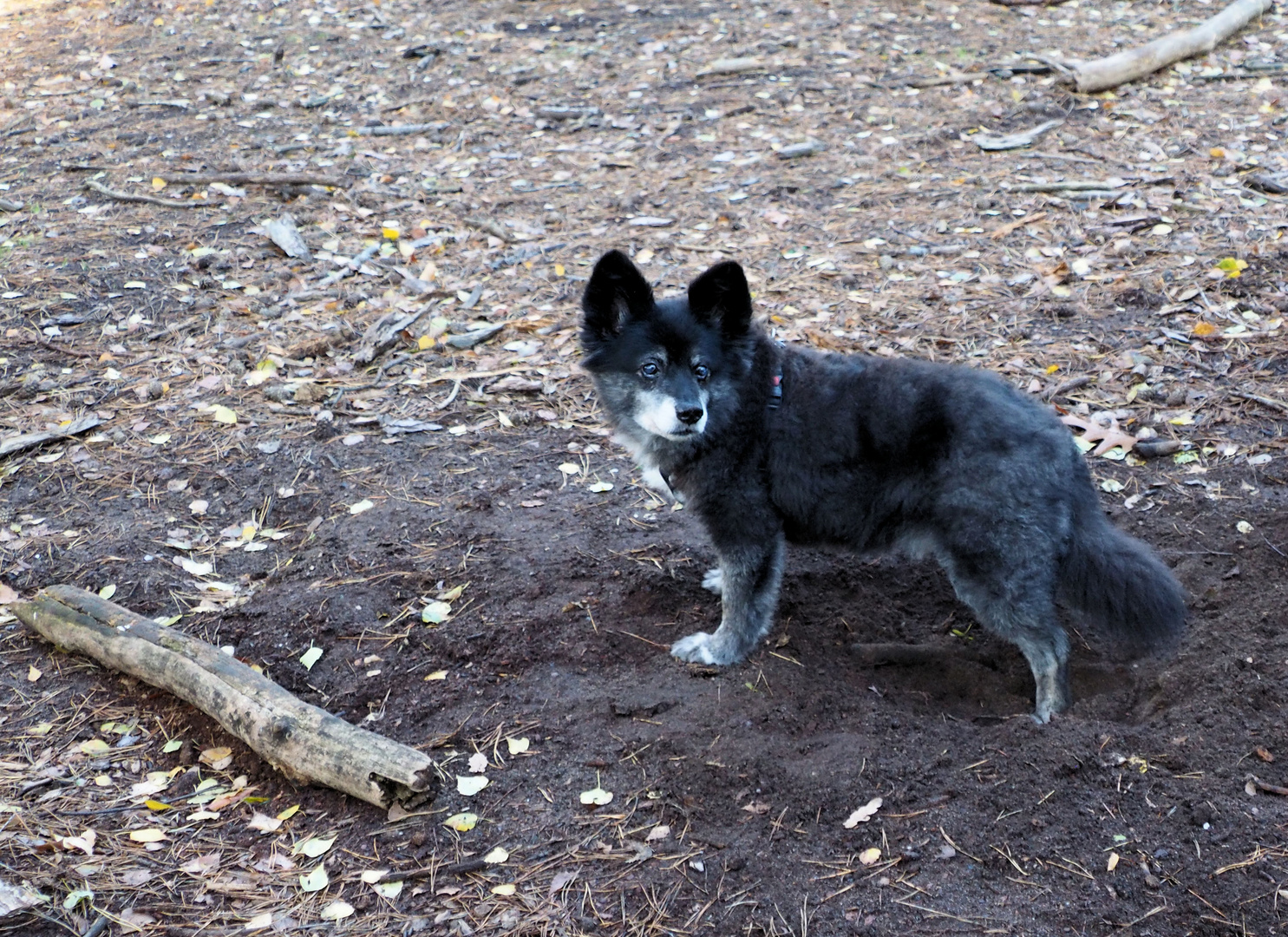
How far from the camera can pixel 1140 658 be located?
5035 mm

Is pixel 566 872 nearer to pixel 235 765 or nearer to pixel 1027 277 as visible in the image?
pixel 235 765

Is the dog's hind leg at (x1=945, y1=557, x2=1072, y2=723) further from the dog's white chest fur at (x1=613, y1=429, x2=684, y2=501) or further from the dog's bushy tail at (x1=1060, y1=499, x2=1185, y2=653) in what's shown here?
the dog's white chest fur at (x1=613, y1=429, x2=684, y2=501)

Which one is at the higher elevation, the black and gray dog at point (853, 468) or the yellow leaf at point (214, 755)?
the black and gray dog at point (853, 468)

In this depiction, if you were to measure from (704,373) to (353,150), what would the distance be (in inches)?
307

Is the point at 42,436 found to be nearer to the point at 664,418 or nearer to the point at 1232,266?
the point at 664,418

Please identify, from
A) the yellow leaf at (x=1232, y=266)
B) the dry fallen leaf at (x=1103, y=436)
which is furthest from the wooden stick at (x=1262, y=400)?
the yellow leaf at (x=1232, y=266)

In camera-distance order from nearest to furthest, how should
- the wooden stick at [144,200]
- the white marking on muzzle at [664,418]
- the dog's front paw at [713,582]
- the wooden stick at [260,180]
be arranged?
the white marking on muzzle at [664,418], the dog's front paw at [713,582], the wooden stick at [144,200], the wooden stick at [260,180]

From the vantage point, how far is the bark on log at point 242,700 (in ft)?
13.6

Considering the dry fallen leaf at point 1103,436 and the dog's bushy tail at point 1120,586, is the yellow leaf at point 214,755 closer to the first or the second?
the dog's bushy tail at point 1120,586

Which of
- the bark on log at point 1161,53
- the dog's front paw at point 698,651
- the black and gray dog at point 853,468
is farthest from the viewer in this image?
the bark on log at point 1161,53

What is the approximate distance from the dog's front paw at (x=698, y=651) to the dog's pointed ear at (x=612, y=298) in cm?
158

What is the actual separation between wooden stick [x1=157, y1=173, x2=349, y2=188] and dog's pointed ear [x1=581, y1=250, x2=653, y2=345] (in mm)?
6396

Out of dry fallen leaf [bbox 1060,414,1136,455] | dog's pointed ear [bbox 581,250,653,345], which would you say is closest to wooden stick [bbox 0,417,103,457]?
dog's pointed ear [bbox 581,250,653,345]

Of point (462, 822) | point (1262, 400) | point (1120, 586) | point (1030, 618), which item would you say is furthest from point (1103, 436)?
point (462, 822)
